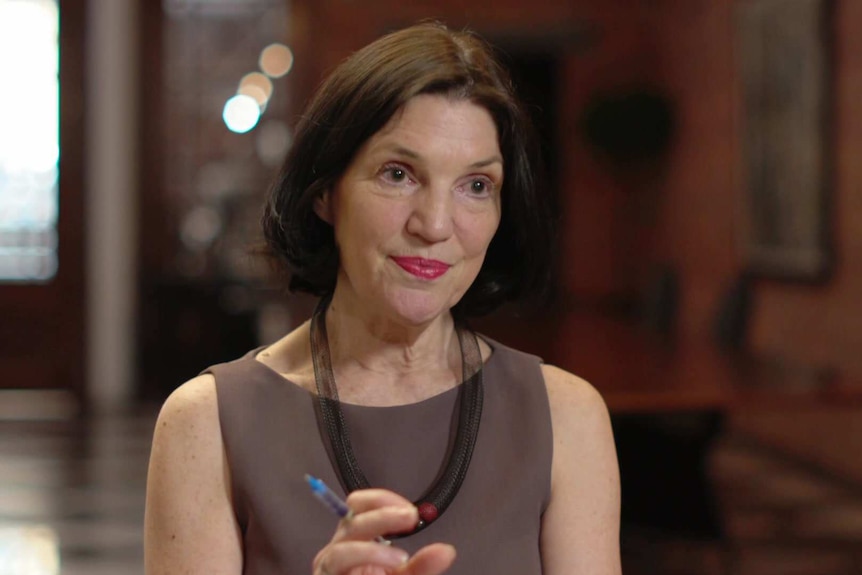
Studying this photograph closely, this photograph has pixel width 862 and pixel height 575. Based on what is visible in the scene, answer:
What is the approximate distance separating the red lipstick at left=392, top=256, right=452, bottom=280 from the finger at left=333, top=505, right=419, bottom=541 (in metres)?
0.33

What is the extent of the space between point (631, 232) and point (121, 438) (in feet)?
13.3

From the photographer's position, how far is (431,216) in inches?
54.9

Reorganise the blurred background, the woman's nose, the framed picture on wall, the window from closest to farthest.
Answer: the woman's nose → the framed picture on wall → the blurred background → the window

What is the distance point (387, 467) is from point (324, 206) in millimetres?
321

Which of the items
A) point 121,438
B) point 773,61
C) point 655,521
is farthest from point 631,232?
point 655,521

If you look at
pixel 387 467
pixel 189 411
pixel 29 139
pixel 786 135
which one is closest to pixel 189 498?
pixel 189 411

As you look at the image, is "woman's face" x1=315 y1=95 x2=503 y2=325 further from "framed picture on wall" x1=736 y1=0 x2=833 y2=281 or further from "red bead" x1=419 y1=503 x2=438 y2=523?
"framed picture on wall" x1=736 y1=0 x2=833 y2=281

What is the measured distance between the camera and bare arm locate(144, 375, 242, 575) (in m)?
1.41

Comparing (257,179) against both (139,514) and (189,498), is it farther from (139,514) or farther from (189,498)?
(189,498)

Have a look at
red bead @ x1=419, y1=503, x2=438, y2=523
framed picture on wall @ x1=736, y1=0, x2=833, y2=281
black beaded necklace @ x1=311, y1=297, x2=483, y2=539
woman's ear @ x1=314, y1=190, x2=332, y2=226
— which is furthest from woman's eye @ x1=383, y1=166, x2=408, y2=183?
framed picture on wall @ x1=736, y1=0, x2=833, y2=281

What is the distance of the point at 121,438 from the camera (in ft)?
24.8

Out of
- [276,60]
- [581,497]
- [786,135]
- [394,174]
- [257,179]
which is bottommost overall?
[581,497]

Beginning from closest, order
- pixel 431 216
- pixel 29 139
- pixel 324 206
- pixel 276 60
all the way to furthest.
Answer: pixel 431 216 < pixel 324 206 < pixel 29 139 < pixel 276 60

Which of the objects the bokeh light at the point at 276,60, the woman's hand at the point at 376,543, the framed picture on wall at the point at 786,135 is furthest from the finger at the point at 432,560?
the bokeh light at the point at 276,60
